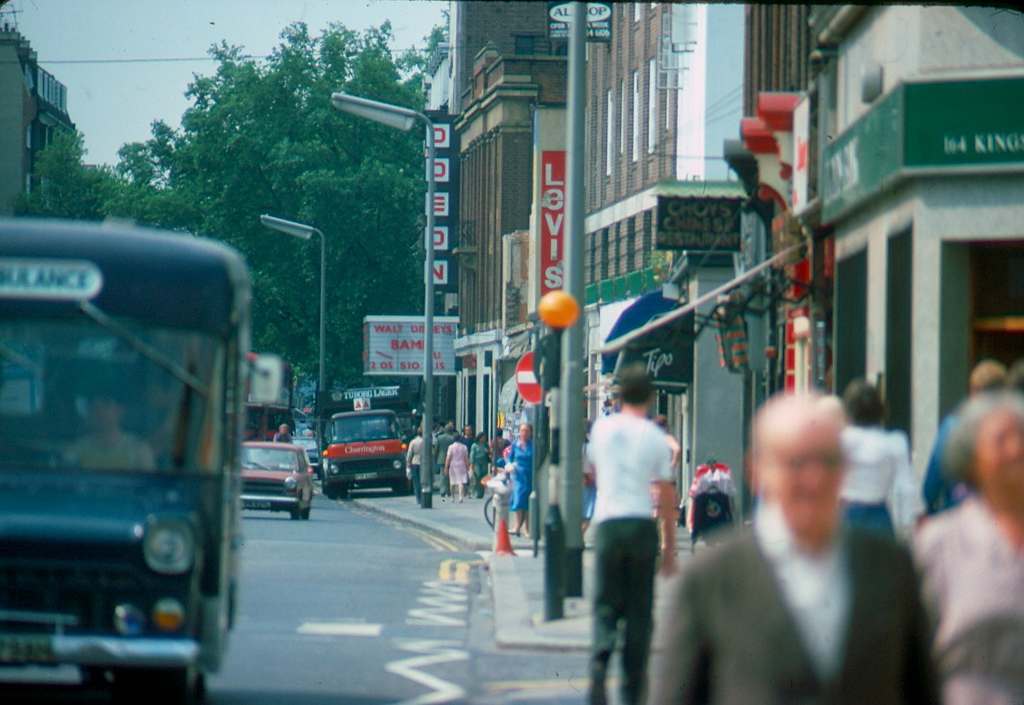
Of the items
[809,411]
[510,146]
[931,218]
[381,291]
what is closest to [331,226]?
[381,291]

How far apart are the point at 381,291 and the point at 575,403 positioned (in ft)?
194

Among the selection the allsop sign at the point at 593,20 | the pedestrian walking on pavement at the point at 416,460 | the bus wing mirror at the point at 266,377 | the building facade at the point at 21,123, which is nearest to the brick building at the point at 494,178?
the pedestrian walking on pavement at the point at 416,460

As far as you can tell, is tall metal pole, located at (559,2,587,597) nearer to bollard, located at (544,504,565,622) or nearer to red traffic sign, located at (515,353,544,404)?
bollard, located at (544,504,565,622)

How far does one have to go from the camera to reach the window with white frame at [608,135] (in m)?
50.0

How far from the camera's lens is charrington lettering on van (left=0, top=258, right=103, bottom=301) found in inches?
432

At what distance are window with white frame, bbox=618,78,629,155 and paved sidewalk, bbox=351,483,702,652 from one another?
11922 mm

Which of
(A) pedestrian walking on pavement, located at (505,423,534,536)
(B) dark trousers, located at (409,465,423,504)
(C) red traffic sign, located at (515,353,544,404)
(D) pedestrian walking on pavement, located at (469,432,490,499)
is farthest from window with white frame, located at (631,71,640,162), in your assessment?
(C) red traffic sign, located at (515,353,544,404)

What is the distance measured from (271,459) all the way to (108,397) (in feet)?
94.6

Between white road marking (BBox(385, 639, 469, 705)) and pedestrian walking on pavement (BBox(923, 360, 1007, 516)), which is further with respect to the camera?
white road marking (BBox(385, 639, 469, 705))

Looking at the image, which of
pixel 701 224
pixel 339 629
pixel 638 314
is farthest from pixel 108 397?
pixel 638 314

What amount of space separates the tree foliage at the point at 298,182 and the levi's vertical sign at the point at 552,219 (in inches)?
1144

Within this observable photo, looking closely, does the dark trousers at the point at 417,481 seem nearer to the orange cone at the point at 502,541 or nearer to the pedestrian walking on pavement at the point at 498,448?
the pedestrian walking on pavement at the point at 498,448

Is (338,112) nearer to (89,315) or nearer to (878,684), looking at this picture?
(89,315)

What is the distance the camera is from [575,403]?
60.3ft
